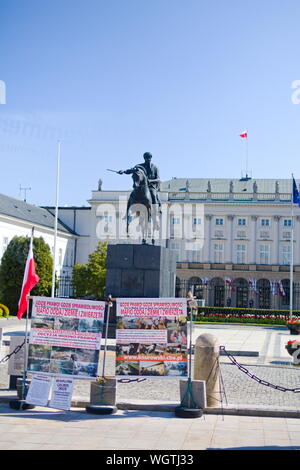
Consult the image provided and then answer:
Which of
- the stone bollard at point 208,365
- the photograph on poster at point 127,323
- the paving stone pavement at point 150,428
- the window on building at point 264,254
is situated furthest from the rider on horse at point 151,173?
the window on building at point 264,254

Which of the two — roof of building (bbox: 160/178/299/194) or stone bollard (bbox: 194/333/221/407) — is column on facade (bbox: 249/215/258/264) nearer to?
roof of building (bbox: 160/178/299/194)

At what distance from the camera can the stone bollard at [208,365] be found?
1118 cm

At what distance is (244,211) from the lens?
7619 cm

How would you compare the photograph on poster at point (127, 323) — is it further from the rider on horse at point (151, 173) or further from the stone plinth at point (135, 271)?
the rider on horse at point (151, 173)

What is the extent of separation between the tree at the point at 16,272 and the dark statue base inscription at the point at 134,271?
2913cm

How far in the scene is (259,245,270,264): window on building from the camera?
74.8 metres

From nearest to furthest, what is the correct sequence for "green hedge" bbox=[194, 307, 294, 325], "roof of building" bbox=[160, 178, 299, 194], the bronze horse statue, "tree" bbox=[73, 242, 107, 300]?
the bronze horse statue < "green hedge" bbox=[194, 307, 294, 325] < "tree" bbox=[73, 242, 107, 300] < "roof of building" bbox=[160, 178, 299, 194]

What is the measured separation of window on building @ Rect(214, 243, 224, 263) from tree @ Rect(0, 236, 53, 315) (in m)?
29.3

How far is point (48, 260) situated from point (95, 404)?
142 feet

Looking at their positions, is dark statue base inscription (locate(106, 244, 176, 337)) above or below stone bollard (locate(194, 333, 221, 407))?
above

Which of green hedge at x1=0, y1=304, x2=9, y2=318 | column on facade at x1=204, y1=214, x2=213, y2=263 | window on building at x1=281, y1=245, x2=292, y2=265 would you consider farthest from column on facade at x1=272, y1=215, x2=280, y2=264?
green hedge at x1=0, y1=304, x2=9, y2=318

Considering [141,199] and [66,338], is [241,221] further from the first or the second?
[66,338]
